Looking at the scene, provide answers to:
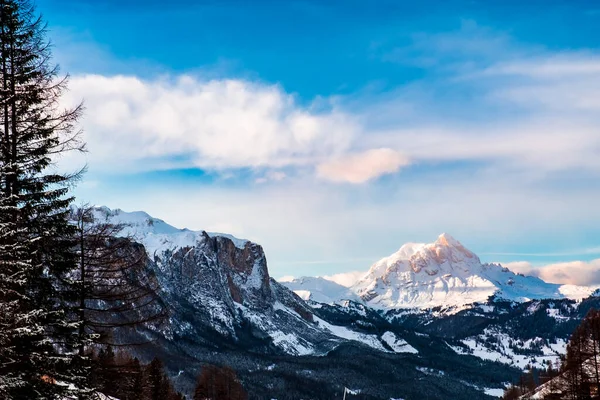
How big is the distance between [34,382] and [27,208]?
20.8 feet

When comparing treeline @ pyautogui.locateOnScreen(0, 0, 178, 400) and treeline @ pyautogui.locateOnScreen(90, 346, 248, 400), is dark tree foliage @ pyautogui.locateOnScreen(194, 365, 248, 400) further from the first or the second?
treeline @ pyautogui.locateOnScreen(0, 0, 178, 400)

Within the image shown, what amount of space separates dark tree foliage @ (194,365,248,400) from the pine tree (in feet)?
237

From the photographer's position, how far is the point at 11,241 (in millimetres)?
23141

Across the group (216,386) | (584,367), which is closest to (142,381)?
(216,386)

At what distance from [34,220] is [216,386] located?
92416mm

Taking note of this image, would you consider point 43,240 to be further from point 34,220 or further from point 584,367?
point 584,367

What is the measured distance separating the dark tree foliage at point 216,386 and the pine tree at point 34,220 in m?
72.2

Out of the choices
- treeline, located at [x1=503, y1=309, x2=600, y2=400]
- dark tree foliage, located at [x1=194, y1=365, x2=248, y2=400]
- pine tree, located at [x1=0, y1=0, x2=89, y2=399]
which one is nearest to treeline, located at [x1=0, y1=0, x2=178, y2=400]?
pine tree, located at [x1=0, y1=0, x2=89, y2=399]

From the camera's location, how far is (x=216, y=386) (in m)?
111

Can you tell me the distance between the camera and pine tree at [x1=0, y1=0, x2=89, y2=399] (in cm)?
2238

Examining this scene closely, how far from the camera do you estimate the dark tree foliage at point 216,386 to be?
95.8 m

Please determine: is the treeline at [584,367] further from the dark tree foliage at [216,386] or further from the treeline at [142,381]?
the dark tree foliage at [216,386]

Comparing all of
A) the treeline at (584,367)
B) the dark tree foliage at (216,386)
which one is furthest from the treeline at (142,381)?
the treeline at (584,367)

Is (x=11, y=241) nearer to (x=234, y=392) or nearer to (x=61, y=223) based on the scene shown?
(x=61, y=223)
